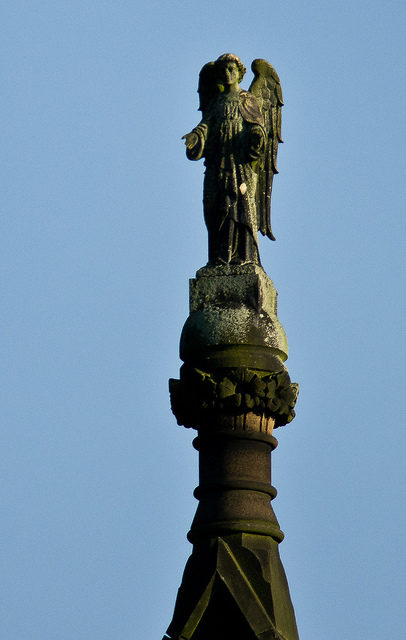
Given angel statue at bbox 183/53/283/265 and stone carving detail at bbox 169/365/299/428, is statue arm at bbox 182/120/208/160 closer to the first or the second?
angel statue at bbox 183/53/283/265

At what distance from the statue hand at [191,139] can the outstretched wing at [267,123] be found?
25.6 inches

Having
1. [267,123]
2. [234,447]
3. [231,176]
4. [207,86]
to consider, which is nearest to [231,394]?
[234,447]

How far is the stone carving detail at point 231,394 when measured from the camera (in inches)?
421

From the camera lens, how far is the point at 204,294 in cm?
1131

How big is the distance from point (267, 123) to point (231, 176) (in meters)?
0.81

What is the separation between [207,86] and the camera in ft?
39.7

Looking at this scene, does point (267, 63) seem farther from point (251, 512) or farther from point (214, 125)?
point (251, 512)

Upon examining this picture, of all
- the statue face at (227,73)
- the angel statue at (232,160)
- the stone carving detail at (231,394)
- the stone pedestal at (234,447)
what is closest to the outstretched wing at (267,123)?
the angel statue at (232,160)

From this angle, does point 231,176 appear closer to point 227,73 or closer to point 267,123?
point 267,123

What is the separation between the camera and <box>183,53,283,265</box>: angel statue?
38.2 feet

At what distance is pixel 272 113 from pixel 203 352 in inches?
98.7

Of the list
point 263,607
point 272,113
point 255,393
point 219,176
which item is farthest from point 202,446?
point 272,113

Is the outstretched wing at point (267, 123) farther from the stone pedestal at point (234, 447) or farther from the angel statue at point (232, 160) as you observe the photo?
the stone pedestal at point (234, 447)

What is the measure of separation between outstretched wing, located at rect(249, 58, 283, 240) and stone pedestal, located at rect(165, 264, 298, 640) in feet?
2.63
